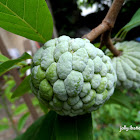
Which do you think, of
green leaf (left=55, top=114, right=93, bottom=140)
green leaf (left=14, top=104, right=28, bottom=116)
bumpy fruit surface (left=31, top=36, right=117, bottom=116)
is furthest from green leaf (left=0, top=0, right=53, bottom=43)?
green leaf (left=14, top=104, right=28, bottom=116)

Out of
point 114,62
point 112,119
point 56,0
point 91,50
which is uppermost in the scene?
point 56,0

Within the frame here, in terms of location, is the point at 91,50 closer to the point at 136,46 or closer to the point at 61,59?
the point at 61,59

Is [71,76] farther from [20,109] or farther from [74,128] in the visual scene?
[20,109]

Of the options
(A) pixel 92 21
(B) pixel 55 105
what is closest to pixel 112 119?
(A) pixel 92 21

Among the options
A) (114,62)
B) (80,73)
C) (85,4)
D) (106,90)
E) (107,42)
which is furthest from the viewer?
(85,4)

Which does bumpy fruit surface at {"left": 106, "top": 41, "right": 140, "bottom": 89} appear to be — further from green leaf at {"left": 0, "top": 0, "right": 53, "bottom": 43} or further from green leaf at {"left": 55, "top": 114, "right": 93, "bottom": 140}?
green leaf at {"left": 0, "top": 0, "right": 53, "bottom": 43}

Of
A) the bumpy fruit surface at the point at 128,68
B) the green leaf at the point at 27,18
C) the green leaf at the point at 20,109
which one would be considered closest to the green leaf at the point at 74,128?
the bumpy fruit surface at the point at 128,68

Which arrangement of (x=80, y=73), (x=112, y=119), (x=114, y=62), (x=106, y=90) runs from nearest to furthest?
(x=80, y=73)
(x=106, y=90)
(x=114, y=62)
(x=112, y=119)
